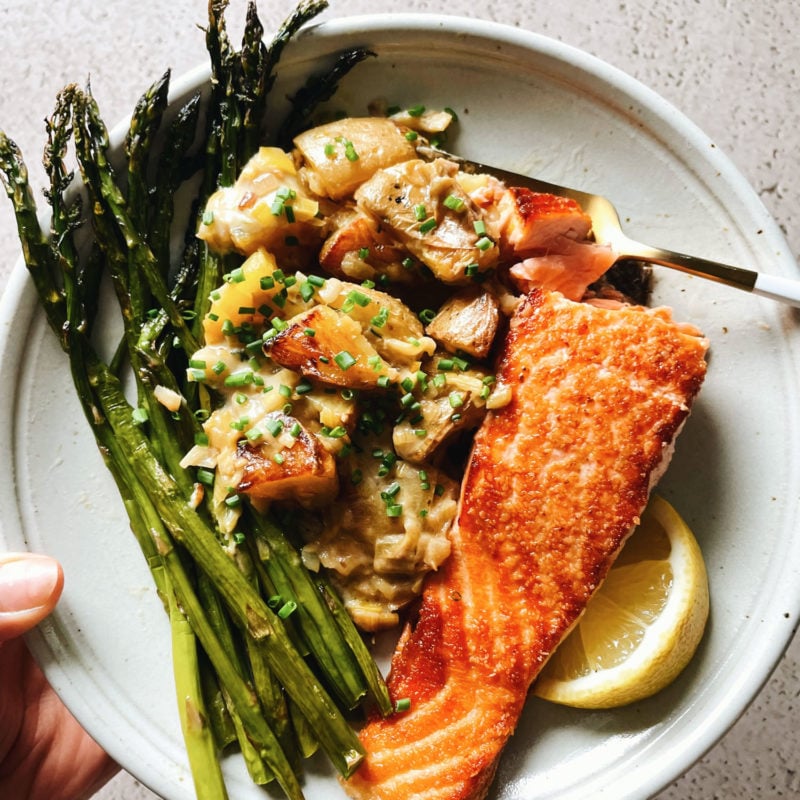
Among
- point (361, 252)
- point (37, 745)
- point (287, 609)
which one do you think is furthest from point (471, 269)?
point (37, 745)

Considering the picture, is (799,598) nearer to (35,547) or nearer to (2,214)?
(35,547)

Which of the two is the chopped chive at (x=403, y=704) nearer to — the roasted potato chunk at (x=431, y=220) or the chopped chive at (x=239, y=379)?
the chopped chive at (x=239, y=379)

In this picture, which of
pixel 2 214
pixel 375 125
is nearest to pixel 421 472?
pixel 375 125

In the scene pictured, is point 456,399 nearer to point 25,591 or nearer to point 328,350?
point 328,350

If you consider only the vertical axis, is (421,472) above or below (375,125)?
below

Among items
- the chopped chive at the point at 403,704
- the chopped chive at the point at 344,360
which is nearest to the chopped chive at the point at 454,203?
the chopped chive at the point at 344,360
